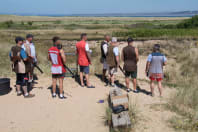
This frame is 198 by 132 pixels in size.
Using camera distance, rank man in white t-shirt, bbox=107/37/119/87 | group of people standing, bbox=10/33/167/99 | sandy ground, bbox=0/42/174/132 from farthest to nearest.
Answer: man in white t-shirt, bbox=107/37/119/87
group of people standing, bbox=10/33/167/99
sandy ground, bbox=0/42/174/132

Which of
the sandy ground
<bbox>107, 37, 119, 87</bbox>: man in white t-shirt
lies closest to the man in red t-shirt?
the sandy ground

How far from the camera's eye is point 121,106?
5.04 m

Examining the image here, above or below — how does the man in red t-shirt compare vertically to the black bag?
above

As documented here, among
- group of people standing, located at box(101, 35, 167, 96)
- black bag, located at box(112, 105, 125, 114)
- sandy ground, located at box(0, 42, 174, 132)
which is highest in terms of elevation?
group of people standing, located at box(101, 35, 167, 96)

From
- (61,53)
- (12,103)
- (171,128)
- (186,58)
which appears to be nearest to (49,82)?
(12,103)

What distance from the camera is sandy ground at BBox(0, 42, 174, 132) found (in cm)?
480

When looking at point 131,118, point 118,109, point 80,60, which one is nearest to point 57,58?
point 80,60

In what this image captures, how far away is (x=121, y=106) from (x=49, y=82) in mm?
3629

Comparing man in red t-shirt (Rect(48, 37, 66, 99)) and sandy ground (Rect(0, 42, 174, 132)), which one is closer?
sandy ground (Rect(0, 42, 174, 132))

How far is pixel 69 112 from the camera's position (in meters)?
5.46

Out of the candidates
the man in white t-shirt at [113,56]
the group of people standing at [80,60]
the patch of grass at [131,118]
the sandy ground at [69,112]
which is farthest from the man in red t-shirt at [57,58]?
the patch of grass at [131,118]

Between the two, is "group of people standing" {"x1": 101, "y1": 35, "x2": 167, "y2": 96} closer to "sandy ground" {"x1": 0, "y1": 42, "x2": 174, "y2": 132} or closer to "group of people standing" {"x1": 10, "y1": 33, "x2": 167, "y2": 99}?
"group of people standing" {"x1": 10, "y1": 33, "x2": 167, "y2": 99}

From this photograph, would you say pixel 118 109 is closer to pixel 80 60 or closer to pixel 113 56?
pixel 113 56

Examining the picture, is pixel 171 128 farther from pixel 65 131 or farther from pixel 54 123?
pixel 54 123
